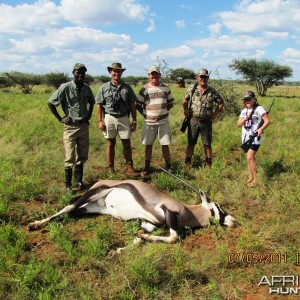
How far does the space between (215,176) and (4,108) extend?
1037cm

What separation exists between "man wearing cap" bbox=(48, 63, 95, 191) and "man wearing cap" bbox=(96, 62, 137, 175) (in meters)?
0.35

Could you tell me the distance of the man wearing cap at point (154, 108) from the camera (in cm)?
648

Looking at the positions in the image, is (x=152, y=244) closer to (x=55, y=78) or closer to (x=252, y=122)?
(x=252, y=122)

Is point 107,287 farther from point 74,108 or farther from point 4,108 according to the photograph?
point 4,108

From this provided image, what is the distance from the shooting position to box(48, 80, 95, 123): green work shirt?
5.74 m

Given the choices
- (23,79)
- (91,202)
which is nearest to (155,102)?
(91,202)

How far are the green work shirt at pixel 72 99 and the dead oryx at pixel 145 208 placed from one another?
1.41 meters

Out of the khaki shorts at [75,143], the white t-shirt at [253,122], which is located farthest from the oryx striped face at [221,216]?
the khaki shorts at [75,143]

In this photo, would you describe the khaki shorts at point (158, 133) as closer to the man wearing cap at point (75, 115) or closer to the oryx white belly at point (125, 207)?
the man wearing cap at point (75, 115)

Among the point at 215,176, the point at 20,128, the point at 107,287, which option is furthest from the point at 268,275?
the point at 20,128

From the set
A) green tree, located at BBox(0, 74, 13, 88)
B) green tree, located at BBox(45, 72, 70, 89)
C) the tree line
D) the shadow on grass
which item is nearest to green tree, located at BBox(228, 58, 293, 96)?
the tree line

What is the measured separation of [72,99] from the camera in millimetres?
5848

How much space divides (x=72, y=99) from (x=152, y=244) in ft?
9.41

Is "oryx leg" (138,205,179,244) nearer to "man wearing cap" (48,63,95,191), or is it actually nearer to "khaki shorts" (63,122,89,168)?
"man wearing cap" (48,63,95,191)
